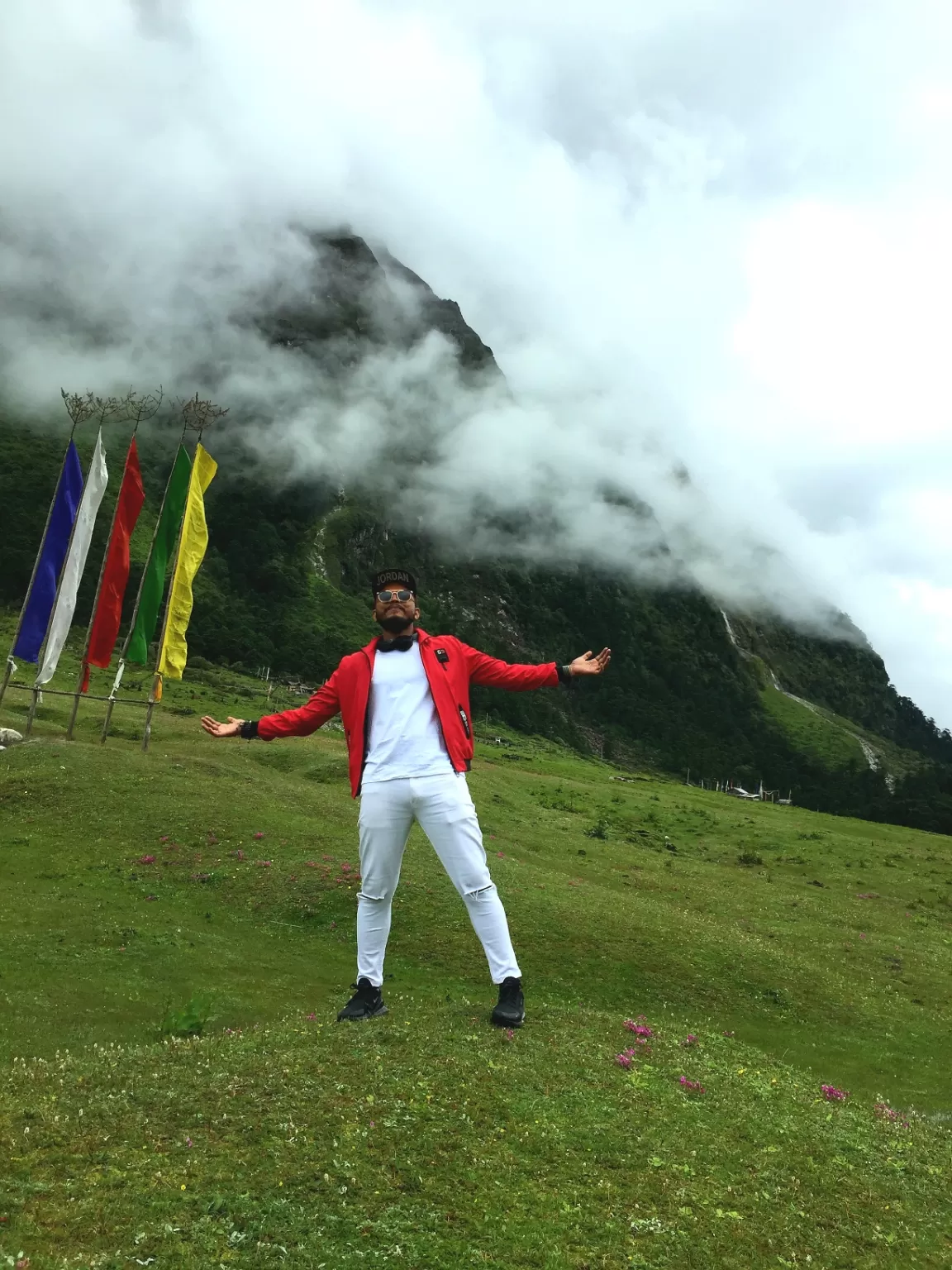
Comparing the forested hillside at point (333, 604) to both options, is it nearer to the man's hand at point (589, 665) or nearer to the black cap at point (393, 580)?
the black cap at point (393, 580)

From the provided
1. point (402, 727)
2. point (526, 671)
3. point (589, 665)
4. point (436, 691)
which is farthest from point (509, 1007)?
point (589, 665)

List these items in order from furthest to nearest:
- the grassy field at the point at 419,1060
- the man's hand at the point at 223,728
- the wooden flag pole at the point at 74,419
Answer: the wooden flag pole at the point at 74,419, the man's hand at the point at 223,728, the grassy field at the point at 419,1060

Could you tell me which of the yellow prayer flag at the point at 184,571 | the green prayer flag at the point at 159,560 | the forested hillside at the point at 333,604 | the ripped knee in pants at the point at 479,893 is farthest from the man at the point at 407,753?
the forested hillside at the point at 333,604

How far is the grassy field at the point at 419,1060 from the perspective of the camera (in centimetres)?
500

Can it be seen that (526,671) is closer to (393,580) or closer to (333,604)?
(393,580)

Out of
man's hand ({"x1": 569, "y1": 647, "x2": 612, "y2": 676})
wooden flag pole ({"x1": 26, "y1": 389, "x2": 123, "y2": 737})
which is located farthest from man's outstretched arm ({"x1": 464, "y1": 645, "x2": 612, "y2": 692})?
wooden flag pole ({"x1": 26, "y1": 389, "x2": 123, "y2": 737})

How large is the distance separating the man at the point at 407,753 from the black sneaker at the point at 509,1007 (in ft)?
0.04

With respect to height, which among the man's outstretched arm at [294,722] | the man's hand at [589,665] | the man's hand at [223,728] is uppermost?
the man's hand at [589,665]

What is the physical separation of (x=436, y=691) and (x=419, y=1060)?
3647 millimetres

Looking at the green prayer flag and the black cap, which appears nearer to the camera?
the black cap

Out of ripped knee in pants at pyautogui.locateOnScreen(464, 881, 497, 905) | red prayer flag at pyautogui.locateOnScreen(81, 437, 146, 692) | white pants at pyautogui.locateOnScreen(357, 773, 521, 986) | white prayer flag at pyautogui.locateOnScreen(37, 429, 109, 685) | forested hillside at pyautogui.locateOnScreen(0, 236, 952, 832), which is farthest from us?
forested hillside at pyautogui.locateOnScreen(0, 236, 952, 832)

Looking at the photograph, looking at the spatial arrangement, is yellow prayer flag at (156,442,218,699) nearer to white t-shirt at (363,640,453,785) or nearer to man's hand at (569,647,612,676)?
white t-shirt at (363,640,453,785)

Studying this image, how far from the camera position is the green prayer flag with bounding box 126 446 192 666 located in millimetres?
31266

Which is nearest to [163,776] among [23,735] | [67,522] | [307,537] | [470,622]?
[23,735]
